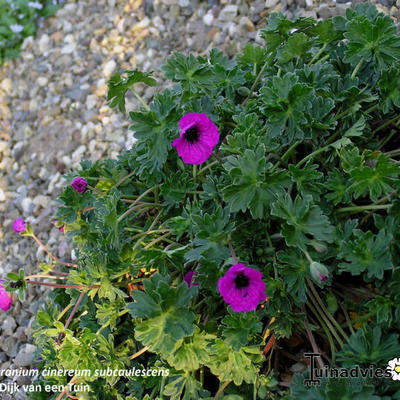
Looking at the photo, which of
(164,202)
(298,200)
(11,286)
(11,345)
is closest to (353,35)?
(298,200)

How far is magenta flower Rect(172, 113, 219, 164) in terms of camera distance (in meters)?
1.27

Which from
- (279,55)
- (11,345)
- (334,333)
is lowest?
(11,345)

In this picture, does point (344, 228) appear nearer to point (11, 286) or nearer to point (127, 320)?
point (127, 320)

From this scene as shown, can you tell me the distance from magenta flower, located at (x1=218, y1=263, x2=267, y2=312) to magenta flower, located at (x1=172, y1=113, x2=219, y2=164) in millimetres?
318

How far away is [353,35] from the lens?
138 cm

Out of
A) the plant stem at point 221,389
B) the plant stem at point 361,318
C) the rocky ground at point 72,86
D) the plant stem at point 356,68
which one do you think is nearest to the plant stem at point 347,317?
the plant stem at point 361,318

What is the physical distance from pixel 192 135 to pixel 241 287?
1.35ft

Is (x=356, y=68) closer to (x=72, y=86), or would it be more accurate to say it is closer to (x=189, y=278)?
(x=189, y=278)

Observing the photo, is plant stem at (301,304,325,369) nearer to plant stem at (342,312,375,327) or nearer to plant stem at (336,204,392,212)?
plant stem at (342,312,375,327)

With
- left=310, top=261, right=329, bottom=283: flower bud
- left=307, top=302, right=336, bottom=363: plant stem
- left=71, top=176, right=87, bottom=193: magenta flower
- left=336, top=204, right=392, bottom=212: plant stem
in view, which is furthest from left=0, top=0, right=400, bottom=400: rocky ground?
left=310, top=261, right=329, bottom=283: flower bud

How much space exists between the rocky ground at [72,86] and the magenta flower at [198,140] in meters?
1.01

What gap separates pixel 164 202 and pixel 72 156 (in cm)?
107

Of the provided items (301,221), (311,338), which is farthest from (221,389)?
(301,221)

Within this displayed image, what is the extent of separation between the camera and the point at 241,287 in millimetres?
1126
